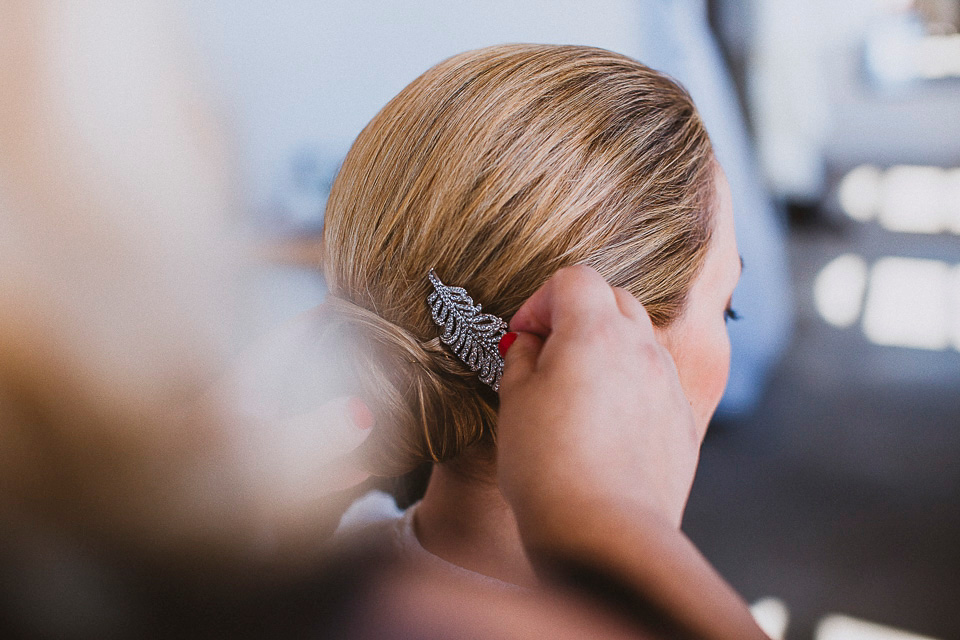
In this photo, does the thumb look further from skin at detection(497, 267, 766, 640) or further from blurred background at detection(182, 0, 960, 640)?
blurred background at detection(182, 0, 960, 640)

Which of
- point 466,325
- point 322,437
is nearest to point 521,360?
point 466,325

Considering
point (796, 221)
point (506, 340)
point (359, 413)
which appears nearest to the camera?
point (506, 340)

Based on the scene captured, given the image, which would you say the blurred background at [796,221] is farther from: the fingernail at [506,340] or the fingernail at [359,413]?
the fingernail at [506,340]

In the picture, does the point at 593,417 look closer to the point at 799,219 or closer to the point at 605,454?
the point at 605,454

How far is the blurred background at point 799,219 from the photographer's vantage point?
23.8 inches

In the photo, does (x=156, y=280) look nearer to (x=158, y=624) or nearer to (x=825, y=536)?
(x=158, y=624)

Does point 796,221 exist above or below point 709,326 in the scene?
below

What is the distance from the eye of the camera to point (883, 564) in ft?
2.56

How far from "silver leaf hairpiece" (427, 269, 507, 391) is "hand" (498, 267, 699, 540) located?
13 cm

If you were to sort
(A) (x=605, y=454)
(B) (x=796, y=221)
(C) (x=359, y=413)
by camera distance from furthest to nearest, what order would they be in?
(B) (x=796, y=221), (C) (x=359, y=413), (A) (x=605, y=454)

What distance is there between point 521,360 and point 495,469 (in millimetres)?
232

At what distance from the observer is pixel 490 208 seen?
0.42 metres

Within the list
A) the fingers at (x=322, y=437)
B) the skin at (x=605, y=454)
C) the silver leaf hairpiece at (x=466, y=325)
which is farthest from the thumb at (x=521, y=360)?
the fingers at (x=322, y=437)

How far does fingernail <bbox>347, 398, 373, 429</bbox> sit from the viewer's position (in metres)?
0.48
